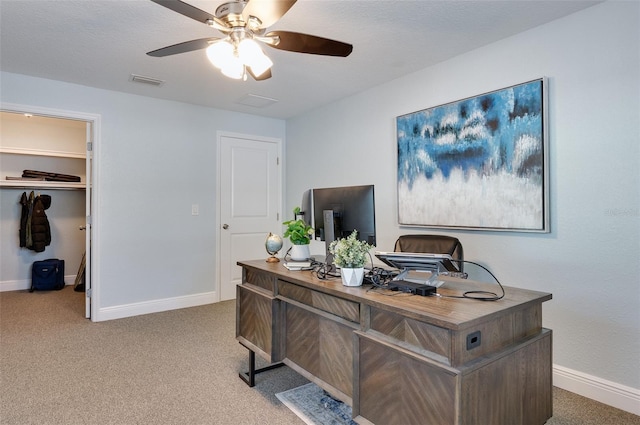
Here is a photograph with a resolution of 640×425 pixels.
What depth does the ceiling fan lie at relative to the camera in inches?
69.3

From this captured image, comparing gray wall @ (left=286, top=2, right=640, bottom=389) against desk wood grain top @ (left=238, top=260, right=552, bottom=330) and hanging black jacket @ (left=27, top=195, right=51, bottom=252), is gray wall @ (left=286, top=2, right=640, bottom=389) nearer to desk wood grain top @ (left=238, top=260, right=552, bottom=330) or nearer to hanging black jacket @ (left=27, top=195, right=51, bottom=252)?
desk wood grain top @ (left=238, top=260, right=552, bottom=330)

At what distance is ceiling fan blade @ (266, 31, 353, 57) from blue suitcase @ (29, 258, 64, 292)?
485 cm

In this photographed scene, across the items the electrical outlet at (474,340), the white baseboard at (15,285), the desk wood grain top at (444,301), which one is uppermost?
the desk wood grain top at (444,301)

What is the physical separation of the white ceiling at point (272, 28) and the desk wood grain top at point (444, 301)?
66.4 inches

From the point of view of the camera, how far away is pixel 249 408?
2.15 metres

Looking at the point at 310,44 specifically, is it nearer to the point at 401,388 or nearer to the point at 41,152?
the point at 401,388

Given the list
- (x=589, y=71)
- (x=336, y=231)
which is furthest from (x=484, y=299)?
(x=589, y=71)

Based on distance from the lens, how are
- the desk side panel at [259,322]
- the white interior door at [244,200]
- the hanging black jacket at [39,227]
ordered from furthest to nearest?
the hanging black jacket at [39,227], the white interior door at [244,200], the desk side panel at [259,322]

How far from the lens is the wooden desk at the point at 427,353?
1286 mm

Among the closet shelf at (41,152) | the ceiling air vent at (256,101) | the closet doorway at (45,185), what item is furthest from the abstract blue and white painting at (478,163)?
the closet shelf at (41,152)

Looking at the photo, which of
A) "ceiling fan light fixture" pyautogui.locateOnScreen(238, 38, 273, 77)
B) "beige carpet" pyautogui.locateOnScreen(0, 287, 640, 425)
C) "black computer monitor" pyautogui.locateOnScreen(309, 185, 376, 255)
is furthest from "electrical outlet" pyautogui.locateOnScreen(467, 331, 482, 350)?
"ceiling fan light fixture" pyautogui.locateOnScreen(238, 38, 273, 77)

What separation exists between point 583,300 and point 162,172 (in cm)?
405

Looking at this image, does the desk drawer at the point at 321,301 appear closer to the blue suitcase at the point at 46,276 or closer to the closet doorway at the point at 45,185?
the closet doorway at the point at 45,185

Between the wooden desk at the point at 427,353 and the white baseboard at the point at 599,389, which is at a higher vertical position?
the wooden desk at the point at 427,353
